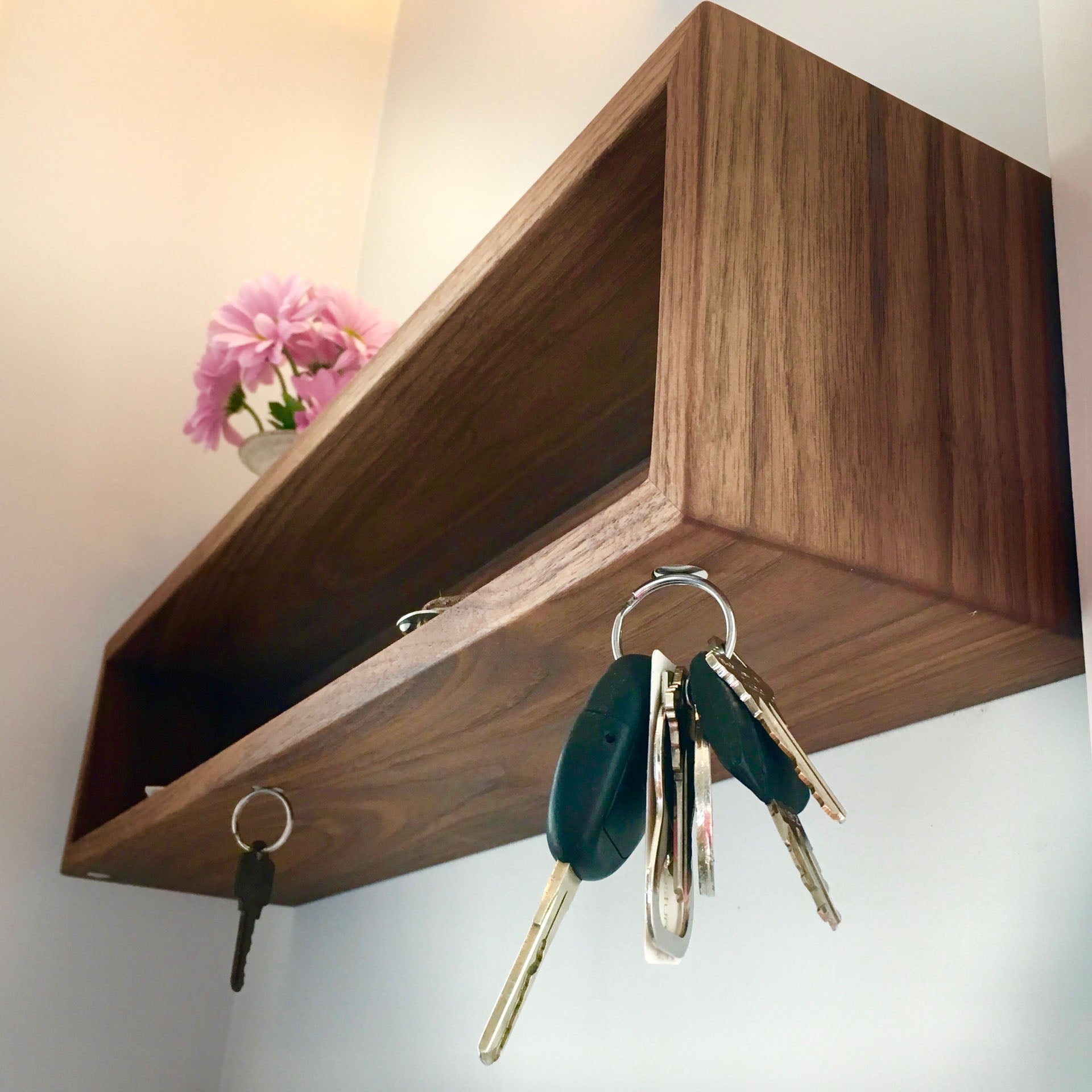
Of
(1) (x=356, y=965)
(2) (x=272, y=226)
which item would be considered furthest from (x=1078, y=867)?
(2) (x=272, y=226)

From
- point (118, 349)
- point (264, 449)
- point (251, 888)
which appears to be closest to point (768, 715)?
point (251, 888)

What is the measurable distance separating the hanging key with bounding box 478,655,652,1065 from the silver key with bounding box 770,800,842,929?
0.05 m

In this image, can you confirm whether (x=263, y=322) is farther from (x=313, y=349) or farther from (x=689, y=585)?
(x=689, y=585)

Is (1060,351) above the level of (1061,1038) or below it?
above

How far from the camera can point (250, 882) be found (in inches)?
32.7

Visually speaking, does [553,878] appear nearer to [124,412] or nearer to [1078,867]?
[1078,867]

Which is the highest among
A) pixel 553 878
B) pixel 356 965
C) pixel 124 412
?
pixel 124 412

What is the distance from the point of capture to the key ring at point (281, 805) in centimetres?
77

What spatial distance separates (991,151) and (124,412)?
3.55 ft

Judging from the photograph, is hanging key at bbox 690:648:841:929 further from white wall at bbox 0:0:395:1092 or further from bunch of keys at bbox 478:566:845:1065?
white wall at bbox 0:0:395:1092

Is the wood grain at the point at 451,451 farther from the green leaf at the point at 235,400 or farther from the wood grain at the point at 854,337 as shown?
the green leaf at the point at 235,400

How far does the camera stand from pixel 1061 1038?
0.48 metres

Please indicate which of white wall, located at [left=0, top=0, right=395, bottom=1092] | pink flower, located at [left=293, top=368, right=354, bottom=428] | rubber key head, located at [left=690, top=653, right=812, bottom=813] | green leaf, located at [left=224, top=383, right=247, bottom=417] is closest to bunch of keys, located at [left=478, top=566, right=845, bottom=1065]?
rubber key head, located at [left=690, top=653, right=812, bottom=813]

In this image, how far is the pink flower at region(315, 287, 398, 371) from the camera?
1.06 metres
